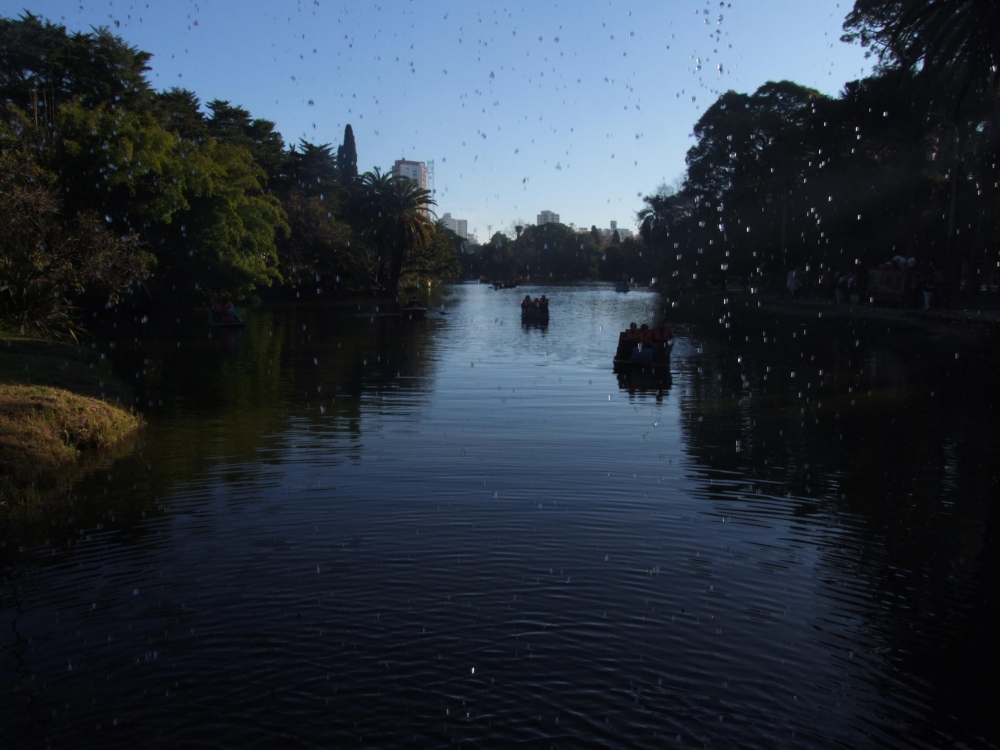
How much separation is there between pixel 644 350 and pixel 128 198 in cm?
2625

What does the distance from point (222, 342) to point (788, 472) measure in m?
28.1

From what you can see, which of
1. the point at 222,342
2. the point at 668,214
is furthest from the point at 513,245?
the point at 222,342

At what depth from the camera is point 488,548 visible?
30.9ft

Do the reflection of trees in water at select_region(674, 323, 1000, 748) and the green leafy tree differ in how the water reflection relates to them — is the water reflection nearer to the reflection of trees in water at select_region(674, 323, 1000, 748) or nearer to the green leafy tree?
the reflection of trees in water at select_region(674, 323, 1000, 748)

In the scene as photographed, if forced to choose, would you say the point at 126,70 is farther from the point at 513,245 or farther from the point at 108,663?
the point at 513,245

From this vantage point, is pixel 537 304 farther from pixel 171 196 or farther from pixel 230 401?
pixel 230 401

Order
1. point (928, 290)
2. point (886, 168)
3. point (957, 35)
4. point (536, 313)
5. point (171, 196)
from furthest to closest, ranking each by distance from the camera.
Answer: point (536, 313), point (886, 168), point (171, 196), point (928, 290), point (957, 35)

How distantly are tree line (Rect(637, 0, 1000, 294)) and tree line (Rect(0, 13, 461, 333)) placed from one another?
22.2 metres

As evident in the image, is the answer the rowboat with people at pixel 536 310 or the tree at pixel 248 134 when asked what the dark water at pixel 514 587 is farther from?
the tree at pixel 248 134

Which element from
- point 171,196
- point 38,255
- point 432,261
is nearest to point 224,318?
point 171,196

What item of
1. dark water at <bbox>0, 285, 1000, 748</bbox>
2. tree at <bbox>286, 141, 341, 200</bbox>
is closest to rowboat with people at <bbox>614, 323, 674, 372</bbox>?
dark water at <bbox>0, 285, 1000, 748</bbox>

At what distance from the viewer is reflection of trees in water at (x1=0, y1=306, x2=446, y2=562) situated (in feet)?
38.8

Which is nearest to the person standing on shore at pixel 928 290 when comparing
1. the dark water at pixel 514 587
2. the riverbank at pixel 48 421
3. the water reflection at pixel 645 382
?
the water reflection at pixel 645 382

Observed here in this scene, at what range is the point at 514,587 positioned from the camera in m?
8.30
